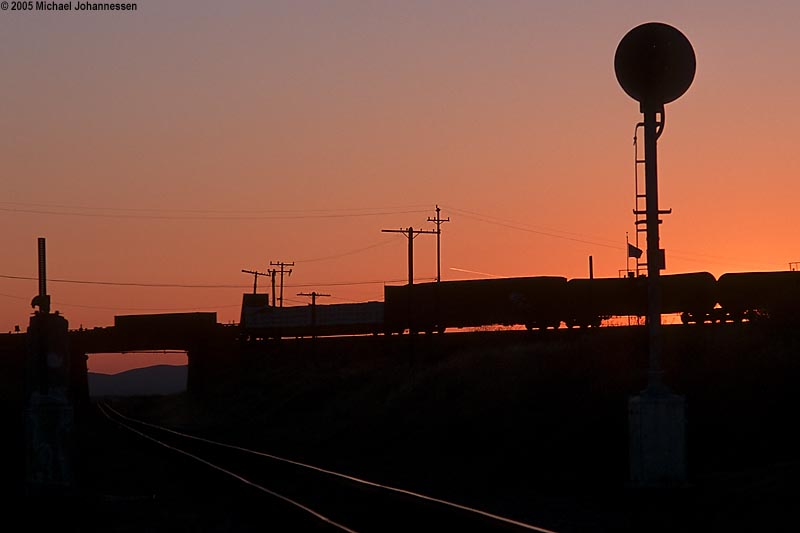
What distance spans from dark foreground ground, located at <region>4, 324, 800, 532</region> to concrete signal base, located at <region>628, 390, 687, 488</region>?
11.1 inches

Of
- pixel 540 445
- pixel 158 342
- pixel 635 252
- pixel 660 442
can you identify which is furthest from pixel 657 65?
pixel 158 342

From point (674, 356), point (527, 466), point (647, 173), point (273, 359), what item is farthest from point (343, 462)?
point (273, 359)

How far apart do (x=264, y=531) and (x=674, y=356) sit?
19532 mm

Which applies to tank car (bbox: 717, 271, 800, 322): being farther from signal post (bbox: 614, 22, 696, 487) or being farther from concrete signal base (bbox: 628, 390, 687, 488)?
concrete signal base (bbox: 628, 390, 687, 488)

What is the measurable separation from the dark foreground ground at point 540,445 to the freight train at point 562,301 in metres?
10.4

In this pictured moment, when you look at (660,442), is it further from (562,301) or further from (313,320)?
(313,320)

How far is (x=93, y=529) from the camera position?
19.6 m

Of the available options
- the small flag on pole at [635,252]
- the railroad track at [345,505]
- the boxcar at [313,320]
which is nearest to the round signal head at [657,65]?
the small flag on pole at [635,252]

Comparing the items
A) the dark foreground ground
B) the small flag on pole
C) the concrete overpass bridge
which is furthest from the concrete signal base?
the concrete overpass bridge

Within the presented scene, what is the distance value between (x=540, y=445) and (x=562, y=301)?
37.8m

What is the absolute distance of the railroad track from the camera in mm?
17422

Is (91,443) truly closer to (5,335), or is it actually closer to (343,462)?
(343,462)

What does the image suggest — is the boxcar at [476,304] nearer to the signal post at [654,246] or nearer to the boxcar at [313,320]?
the boxcar at [313,320]

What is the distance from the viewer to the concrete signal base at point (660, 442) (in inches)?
836
